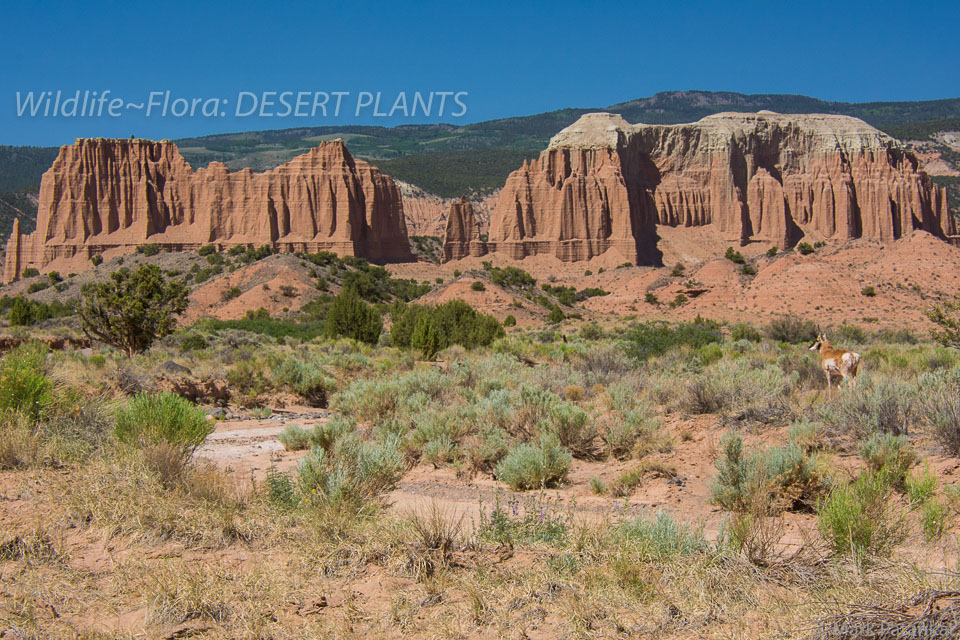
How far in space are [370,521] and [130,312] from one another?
1765cm

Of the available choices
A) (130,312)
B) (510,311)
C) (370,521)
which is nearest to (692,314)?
(510,311)

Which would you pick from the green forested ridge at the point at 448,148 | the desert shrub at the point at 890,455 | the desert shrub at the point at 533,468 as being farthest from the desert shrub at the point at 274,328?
the green forested ridge at the point at 448,148

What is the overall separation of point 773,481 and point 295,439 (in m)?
6.22

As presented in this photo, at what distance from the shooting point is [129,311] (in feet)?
69.2

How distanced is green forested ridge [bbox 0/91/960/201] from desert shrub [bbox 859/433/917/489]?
407 feet

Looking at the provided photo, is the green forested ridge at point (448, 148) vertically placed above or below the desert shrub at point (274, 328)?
above

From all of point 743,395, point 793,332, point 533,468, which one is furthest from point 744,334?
point 533,468

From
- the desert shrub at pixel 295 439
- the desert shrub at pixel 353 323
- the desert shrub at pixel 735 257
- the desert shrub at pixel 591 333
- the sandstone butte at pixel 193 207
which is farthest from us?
the sandstone butte at pixel 193 207

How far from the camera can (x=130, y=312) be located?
21.1m

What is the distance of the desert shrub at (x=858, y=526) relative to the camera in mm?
5117

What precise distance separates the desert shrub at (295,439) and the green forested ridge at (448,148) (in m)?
121

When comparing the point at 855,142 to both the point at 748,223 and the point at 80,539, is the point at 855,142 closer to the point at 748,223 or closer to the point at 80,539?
the point at 748,223

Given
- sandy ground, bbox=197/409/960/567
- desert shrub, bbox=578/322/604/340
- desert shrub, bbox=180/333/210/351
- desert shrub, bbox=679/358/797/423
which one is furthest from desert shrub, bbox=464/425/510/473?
desert shrub, bbox=578/322/604/340

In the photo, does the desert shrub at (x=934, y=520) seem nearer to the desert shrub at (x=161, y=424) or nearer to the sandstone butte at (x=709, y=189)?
the desert shrub at (x=161, y=424)
